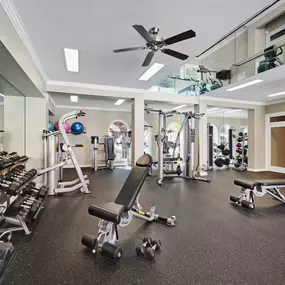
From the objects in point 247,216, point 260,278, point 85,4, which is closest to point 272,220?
point 247,216

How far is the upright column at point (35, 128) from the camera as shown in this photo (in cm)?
448

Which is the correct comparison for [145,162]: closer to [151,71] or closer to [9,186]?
[9,186]

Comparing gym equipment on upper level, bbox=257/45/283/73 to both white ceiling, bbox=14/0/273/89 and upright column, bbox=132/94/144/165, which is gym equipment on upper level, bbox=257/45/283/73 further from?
upright column, bbox=132/94/144/165

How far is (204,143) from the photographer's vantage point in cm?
648

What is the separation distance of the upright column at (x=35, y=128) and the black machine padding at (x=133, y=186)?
3200mm

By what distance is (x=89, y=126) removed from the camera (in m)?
8.37

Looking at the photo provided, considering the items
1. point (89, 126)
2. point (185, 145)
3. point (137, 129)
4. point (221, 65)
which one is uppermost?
point (221, 65)

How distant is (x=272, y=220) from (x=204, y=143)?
386cm

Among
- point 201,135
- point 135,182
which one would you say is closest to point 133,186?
point 135,182

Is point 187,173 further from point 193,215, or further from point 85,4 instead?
point 85,4

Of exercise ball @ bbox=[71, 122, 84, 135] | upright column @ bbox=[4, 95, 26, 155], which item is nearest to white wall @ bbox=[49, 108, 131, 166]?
exercise ball @ bbox=[71, 122, 84, 135]

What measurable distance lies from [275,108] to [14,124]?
8238mm

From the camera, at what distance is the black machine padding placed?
2.06 meters

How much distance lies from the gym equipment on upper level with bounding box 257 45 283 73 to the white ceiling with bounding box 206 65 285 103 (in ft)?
0.45
